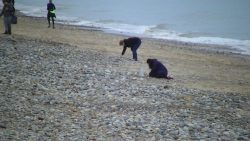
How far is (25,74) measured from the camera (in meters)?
14.3

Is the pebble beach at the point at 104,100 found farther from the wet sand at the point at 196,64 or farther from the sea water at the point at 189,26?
the sea water at the point at 189,26

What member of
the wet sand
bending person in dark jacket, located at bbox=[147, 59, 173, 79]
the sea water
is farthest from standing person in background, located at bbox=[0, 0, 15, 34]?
the sea water

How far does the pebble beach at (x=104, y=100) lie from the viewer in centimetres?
1021

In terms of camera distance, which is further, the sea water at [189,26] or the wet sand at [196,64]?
the sea water at [189,26]

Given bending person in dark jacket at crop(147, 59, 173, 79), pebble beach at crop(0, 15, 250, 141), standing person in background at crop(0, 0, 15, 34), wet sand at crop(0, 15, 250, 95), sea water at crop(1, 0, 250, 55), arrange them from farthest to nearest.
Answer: sea water at crop(1, 0, 250, 55) → standing person in background at crop(0, 0, 15, 34) → wet sand at crop(0, 15, 250, 95) → bending person in dark jacket at crop(147, 59, 173, 79) → pebble beach at crop(0, 15, 250, 141)

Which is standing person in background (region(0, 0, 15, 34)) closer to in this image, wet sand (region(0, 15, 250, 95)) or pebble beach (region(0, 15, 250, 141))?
wet sand (region(0, 15, 250, 95))

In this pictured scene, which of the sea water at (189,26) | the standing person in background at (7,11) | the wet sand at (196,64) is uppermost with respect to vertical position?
the standing person in background at (7,11)

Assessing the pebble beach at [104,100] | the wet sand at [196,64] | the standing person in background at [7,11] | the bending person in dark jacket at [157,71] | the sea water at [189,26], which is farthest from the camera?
the sea water at [189,26]

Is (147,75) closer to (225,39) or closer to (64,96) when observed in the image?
(64,96)

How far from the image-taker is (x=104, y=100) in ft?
41.2

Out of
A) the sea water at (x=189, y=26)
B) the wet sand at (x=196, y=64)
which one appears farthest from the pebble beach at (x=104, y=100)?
the sea water at (x=189, y=26)

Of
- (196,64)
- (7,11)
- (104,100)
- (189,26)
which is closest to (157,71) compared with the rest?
(104,100)

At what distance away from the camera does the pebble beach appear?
1021 centimetres

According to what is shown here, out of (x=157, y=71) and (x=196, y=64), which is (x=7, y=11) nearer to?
(x=157, y=71)
